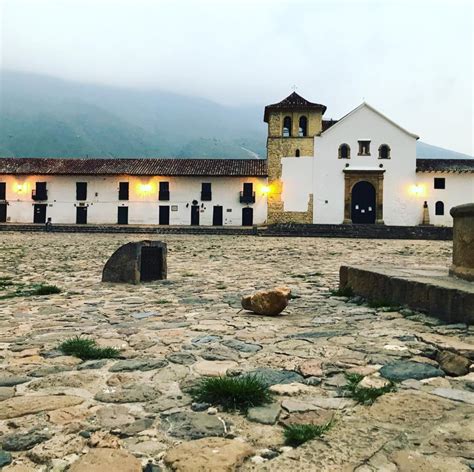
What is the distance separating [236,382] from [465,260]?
350 cm

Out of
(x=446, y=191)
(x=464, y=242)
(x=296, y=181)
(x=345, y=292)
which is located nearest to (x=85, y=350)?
(x=345, y=292)

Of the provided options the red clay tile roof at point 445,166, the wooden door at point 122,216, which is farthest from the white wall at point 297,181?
the wooden door at point 122,216

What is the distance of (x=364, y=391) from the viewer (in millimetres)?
2492

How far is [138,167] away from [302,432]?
36.7 metres

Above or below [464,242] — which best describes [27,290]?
below

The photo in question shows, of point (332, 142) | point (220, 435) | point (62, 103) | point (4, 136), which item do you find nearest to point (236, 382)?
point (220, 435)

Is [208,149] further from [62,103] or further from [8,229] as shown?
[8,229]

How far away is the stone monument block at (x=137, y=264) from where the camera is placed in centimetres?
728

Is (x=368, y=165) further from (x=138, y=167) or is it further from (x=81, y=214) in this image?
(x=81, y=214)

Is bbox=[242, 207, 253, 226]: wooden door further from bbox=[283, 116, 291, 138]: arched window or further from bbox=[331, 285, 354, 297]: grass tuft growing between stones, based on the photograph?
bbox=[331, 285, 354, 297]: grass tuft growing between stones

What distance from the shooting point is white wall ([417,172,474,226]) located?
34.4m

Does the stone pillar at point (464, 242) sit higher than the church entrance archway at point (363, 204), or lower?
lower

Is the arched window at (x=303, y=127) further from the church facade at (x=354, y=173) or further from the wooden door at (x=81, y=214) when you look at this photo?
the wooden door at (x=81, y=214)

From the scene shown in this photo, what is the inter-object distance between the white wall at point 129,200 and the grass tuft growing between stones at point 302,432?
34.6 m
